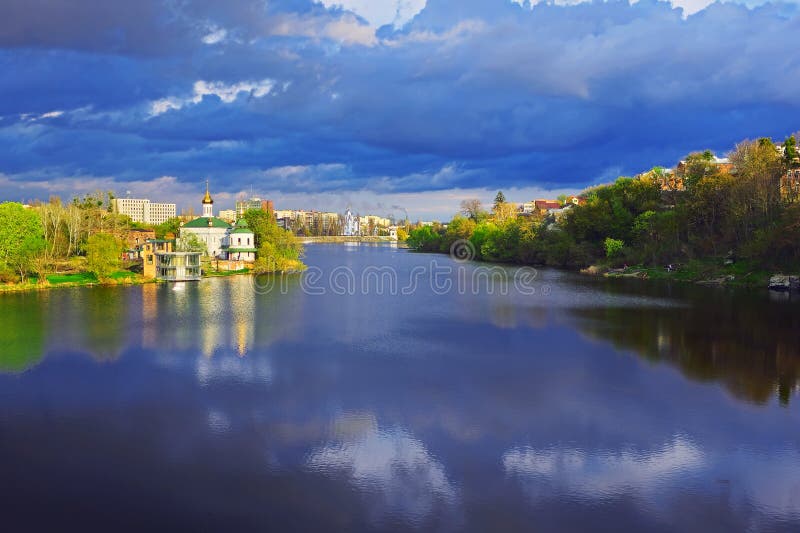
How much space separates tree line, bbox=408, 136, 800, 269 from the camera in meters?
43.9

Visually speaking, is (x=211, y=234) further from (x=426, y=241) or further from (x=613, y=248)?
(x=426, y=241)

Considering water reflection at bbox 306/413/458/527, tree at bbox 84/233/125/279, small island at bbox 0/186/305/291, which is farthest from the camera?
tree at bbox 84/233/125/279

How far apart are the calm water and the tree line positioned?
60.5ft

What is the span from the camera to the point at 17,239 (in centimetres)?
3912

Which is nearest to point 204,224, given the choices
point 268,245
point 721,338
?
point 268,245

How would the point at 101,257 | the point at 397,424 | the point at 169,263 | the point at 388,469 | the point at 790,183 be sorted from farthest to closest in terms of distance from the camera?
the point at 169,263
the point at 790,183
the point at 101,257
the point at 397,424
the point at 388,469

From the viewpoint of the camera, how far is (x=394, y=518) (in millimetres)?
10188

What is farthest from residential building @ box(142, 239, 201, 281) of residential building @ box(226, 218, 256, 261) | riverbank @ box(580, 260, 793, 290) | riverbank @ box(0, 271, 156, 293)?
riverbank @ box(580, 260, 793, 290)

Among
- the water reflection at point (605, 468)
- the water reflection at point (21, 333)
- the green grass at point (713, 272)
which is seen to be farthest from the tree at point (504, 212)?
the water reflection at point (605, 468)

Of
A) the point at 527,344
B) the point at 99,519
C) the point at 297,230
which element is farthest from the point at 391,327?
the point at 297,230

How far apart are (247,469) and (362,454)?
95.4 inches

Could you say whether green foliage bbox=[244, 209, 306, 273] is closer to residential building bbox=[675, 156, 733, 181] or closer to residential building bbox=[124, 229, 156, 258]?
residential building bbox=[124, 229, 156, 258]

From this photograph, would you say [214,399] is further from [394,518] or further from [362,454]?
[394,518]

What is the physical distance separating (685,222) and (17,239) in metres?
52.3
